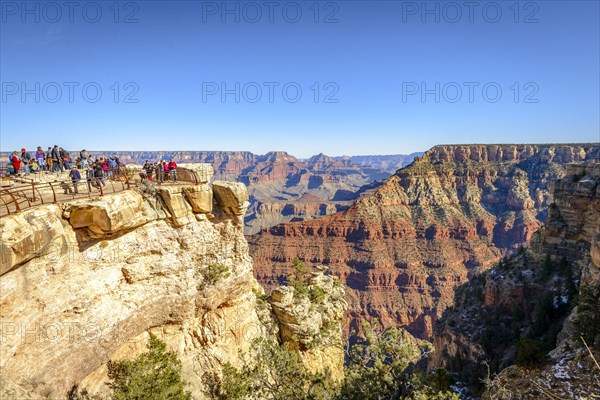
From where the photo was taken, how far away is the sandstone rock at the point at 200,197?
59.0ft

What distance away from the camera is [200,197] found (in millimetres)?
18281

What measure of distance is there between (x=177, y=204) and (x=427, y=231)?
110370 millimetres

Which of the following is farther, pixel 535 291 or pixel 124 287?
pixel 535 291

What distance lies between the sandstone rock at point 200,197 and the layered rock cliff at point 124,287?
5cm

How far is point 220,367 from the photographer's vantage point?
18781 mm

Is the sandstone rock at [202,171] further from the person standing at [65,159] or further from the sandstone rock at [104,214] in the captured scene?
the person standing at [65,159]

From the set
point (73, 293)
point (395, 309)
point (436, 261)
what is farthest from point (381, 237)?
point (73, 293)

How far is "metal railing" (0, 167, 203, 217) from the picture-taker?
42.0ft

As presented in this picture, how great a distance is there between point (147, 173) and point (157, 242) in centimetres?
482

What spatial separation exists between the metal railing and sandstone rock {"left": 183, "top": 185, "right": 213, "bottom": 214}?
2.83 feet

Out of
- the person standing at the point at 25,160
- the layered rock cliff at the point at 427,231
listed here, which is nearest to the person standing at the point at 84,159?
the person standing at the point at 25,160

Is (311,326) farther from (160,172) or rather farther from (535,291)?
(535,291)

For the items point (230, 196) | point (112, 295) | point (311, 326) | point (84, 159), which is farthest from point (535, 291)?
point (84, 159)

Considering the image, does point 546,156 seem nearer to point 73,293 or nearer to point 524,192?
point 524,192
